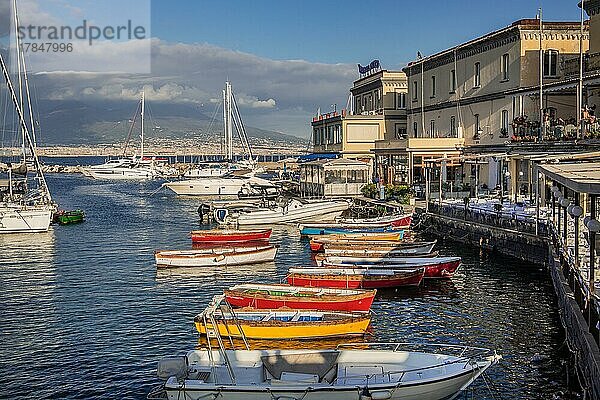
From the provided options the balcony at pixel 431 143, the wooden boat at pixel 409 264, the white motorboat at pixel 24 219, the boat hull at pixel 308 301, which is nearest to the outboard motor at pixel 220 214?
the white motorboat at pixel 24 219

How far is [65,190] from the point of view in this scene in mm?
117938

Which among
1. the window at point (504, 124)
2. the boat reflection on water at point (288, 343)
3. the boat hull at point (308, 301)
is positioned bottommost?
the boat reflection on water at point (288, 343)

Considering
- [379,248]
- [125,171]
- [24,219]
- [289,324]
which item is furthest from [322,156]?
[125,171]

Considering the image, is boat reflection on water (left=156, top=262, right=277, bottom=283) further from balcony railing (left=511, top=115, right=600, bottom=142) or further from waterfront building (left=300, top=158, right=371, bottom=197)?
waterfront building (left=300, top=158, right=371, bottom=197)

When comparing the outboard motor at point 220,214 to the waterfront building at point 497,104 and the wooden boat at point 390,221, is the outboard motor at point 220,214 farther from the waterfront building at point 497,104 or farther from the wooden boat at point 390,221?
the waterfront building at point 497,104

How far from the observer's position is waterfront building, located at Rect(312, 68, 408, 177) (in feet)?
261

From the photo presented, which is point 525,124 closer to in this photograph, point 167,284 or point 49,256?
point 167,284

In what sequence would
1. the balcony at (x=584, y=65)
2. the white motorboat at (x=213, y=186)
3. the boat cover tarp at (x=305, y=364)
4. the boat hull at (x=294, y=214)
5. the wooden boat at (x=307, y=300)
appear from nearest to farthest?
the boat cover tarp at (x=305, y=364) → the wooden boat at (x=307, y=300) → the balcony at (x=584, y=65) → the boat hull at (x=294, y=214) → the white motorboat at (x=213, y=186)

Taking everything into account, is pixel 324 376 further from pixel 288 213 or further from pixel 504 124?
pixel 504 124

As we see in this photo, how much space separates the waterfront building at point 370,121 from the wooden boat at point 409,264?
39.2 metres

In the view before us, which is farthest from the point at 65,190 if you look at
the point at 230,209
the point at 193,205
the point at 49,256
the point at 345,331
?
the point at 345,331

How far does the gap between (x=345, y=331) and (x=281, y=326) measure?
7.13ft

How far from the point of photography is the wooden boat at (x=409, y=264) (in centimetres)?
3482

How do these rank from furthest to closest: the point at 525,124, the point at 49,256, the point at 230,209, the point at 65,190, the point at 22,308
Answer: the point at 65,190 < the point at 230,209 < the point at 525,124 < the point at 49,256 < the point at 22,308
